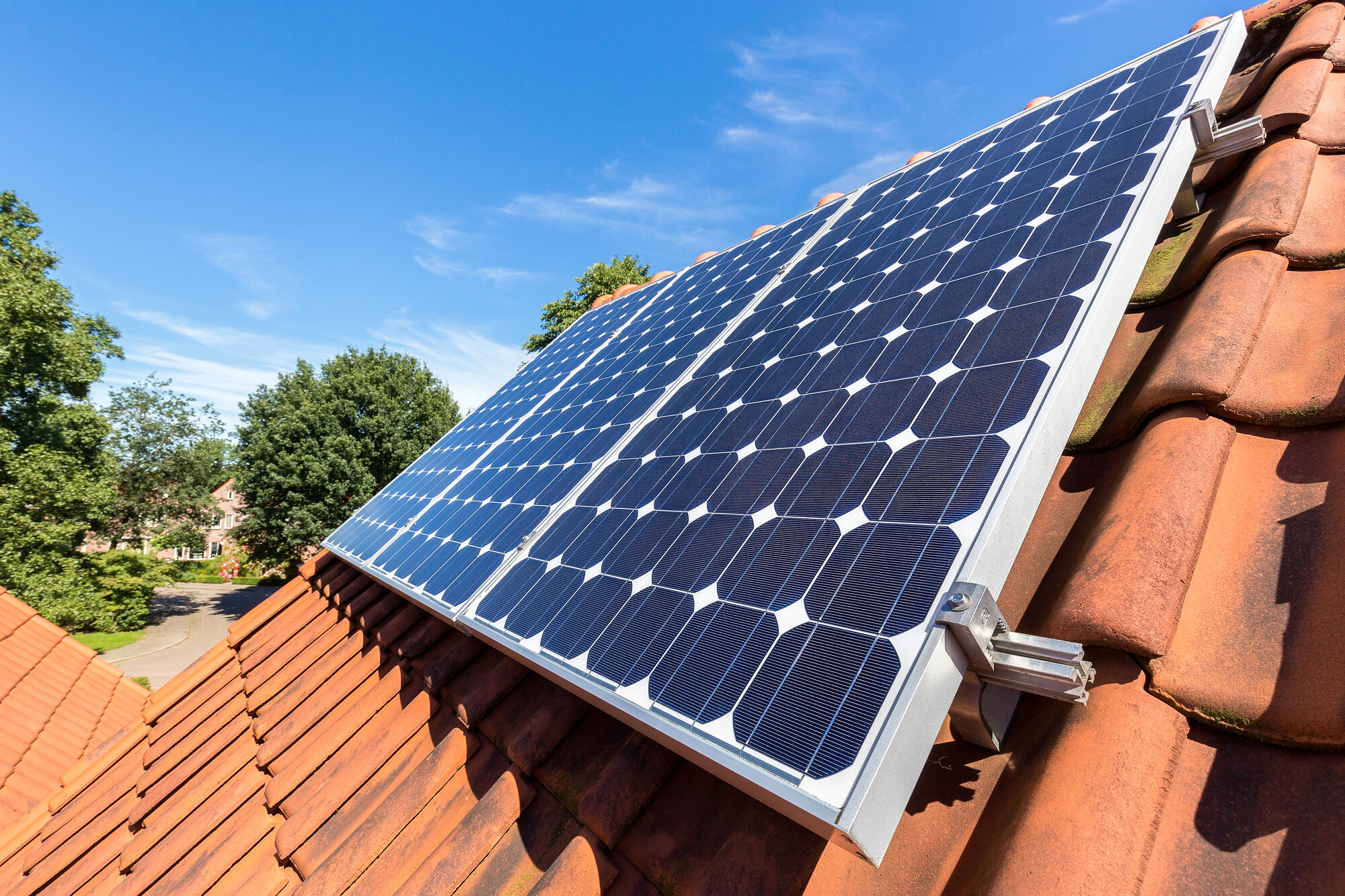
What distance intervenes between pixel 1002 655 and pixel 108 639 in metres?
48.1

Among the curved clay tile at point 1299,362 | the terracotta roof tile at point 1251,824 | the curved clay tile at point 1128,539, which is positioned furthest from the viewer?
the curved clay tile at point 1299,362

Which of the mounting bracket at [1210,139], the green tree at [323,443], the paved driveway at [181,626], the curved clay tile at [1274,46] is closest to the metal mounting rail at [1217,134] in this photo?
the mounting bracket at [1210,139]

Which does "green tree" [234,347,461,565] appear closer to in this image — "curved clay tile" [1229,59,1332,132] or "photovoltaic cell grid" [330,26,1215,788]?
"photovoltaic cell grid" [330,26,1215,788]

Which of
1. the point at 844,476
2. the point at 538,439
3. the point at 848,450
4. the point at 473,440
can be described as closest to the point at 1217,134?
the point at 848,450

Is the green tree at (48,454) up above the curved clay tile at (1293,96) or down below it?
above

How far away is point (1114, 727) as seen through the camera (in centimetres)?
185

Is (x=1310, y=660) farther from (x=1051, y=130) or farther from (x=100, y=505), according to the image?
(x=100, y=505)

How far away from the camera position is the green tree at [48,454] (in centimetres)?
2666

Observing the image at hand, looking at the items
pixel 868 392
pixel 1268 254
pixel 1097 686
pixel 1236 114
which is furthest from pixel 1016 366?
pixel 1236 114

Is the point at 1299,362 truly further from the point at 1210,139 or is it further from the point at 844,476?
the point at 844,476

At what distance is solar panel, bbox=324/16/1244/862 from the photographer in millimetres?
1866

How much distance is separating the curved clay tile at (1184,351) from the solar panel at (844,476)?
0.43m

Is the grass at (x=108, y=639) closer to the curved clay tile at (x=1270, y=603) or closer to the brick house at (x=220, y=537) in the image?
the brick house at (x=220, y=537)

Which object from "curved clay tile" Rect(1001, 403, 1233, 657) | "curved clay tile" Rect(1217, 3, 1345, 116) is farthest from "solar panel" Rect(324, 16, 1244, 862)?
"curved clay tile" Rect(1217, 3, 1345, 116)
